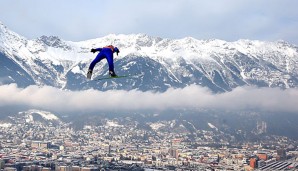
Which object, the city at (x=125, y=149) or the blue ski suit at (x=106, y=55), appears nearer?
the blue ski suit at (x=106, y=55)

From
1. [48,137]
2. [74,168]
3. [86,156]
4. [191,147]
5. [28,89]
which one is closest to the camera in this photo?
[74,168]

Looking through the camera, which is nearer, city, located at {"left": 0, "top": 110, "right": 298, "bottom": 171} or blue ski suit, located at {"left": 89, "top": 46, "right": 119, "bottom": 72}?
blue ski suit, located at {"left": 89, "top": 46, "right": 119, "bottom": 72}

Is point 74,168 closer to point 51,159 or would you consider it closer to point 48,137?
point 51,159

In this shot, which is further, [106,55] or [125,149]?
[125,149]

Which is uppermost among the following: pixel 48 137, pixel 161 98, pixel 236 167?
pixel 161 98

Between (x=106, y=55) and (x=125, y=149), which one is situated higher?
(x=106, y=55)

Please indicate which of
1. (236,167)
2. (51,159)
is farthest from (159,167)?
(51,159)

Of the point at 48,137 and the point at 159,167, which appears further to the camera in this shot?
the point at 48,137

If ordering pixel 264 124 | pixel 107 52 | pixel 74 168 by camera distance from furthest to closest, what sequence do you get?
pixel 264 124, pixel 74 168, pixel 107 52
